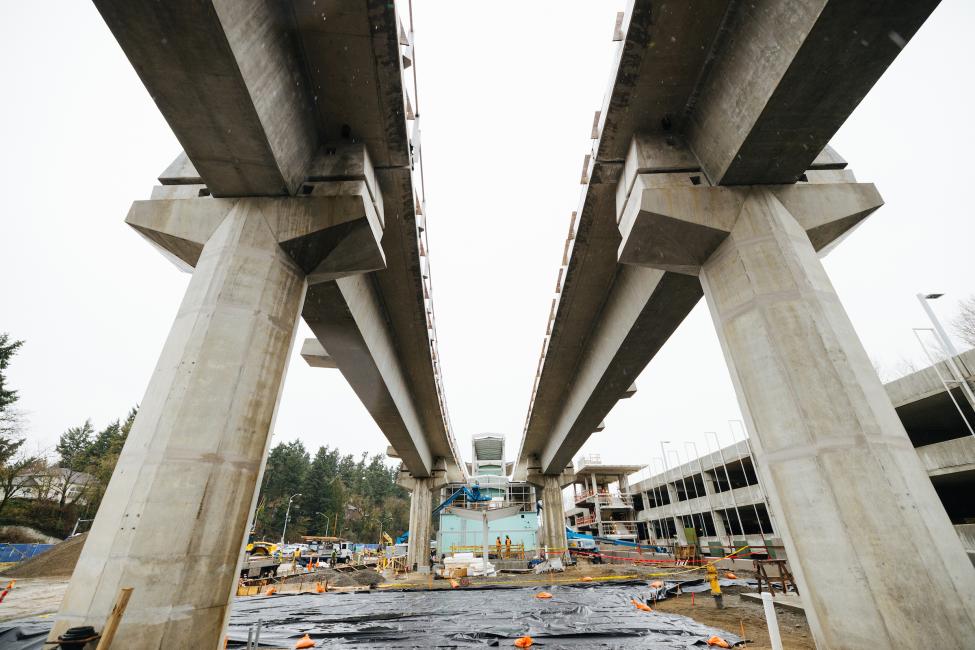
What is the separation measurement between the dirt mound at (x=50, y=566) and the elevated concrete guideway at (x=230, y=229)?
3371 cm

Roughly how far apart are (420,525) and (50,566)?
23905 mm

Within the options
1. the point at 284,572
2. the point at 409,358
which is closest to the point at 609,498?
the point at 284,572

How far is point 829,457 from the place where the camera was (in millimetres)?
5531

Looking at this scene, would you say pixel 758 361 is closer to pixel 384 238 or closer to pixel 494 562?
pixel 384 238

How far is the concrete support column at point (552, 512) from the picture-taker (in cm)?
3500

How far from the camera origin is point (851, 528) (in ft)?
17.0

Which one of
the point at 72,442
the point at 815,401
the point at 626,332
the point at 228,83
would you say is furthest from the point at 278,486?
the point at 815,401

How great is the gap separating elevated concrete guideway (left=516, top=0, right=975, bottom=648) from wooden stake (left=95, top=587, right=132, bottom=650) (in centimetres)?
817

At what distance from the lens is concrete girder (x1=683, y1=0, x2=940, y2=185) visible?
511cm

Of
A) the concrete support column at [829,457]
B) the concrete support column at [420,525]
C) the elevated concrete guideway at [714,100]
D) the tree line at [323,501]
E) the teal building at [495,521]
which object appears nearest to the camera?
the concrete support column at [829,457]

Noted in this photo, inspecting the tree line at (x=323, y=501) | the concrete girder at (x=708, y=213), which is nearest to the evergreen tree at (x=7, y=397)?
the tree line at (x=323, y=501)

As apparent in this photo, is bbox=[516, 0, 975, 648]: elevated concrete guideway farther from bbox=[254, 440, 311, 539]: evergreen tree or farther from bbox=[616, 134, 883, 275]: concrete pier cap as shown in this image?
bbox=[254, 440, 311, 539]: evergreen tree

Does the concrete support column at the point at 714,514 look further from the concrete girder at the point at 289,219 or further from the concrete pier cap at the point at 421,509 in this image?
the concrete girder at the point at 289,219

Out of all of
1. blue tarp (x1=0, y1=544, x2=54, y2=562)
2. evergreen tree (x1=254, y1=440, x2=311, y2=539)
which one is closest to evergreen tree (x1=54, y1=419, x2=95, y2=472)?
evergreen tree (x1=254, y1=440, x2=311, y2=539)
